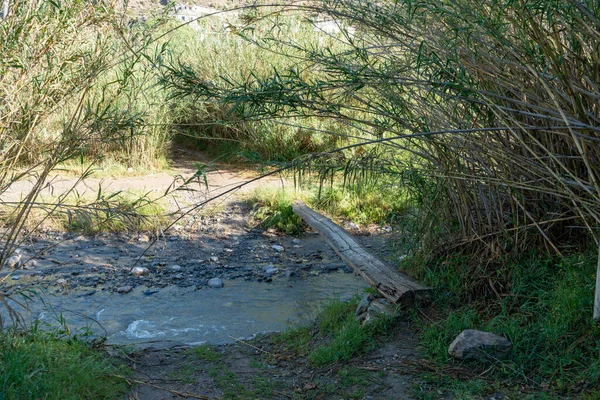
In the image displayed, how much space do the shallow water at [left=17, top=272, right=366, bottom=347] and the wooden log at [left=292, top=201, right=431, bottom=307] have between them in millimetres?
487

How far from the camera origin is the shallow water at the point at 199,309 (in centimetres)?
548

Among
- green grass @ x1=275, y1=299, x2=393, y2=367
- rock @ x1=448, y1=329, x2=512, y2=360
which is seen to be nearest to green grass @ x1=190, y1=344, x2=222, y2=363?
green grass @ x1=275, y1=299, x2=393, y2=367

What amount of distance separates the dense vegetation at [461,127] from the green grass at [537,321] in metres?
0.01

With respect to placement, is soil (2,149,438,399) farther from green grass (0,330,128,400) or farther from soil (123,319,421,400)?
green grass (0,330,128,400)

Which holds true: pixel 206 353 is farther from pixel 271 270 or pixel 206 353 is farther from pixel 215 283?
pixel 271 270

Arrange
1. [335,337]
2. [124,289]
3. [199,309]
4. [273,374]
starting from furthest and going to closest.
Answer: [124,289] → [199,309] → [335,337] → [273,374]

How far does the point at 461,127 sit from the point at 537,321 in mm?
1452

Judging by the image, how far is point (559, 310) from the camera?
4.04 meters

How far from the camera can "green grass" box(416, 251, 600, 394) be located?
3752 mm

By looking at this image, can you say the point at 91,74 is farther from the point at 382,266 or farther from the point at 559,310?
the point at 559,310

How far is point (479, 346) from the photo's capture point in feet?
13.0

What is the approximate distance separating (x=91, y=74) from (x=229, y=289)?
132 inches

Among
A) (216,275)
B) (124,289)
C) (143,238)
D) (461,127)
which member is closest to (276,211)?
(143,238)

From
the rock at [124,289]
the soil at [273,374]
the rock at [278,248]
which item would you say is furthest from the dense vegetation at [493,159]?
the rock at [278,248]
